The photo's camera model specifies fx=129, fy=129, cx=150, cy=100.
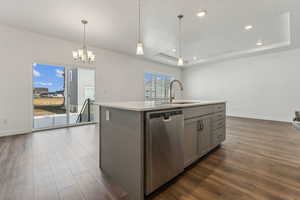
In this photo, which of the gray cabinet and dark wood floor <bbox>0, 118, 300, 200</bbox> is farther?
the gray cabinet

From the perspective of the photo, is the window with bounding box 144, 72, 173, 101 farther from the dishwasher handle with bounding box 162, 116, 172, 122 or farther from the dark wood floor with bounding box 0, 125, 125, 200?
the dishwasher handle with bounding box 162, 116, 172, 122

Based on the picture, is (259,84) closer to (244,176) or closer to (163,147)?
(244,176)

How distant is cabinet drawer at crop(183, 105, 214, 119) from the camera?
1.79 m

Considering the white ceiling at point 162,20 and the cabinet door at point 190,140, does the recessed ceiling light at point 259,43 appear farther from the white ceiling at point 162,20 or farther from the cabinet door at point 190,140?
the cabinet door at point 190,140

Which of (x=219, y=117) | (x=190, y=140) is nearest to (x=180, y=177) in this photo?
(x=190, y=140)

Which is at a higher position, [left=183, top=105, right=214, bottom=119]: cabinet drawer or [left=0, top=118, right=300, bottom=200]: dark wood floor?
[left=183, top=105, right=214, bottom=119]: cabinet drawer

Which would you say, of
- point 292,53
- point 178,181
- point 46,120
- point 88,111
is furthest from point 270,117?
point 46,120

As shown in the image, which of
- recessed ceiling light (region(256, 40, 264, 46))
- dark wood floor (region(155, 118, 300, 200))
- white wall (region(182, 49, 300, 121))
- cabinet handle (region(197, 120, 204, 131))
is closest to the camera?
dark wood floor (region(155, 118, 300, 200))

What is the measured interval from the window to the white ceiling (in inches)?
96.1

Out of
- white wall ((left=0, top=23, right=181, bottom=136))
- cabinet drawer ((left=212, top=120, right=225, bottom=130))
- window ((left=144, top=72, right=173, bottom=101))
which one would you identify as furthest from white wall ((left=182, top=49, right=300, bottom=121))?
white wall ((left=0, top=23, right=181, bottom=136))

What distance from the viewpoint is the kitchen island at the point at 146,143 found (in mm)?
1267

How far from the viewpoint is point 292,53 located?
492 centimetres

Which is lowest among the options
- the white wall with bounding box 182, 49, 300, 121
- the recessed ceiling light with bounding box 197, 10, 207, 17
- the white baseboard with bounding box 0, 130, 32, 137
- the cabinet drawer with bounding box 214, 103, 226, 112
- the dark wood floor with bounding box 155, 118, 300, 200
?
the dark wood floor with bounding box 155, 118, 300, 200

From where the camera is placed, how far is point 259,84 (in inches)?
222
